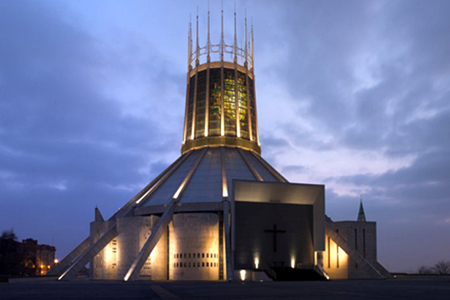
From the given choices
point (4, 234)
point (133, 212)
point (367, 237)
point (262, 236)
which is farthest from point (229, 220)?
point (4, 234)

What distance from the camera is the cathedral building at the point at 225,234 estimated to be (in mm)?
34719

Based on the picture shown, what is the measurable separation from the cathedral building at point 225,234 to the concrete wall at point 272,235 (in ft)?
0.25

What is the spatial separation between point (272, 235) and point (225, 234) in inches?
154

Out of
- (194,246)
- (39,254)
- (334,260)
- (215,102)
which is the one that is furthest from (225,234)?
(39,254)

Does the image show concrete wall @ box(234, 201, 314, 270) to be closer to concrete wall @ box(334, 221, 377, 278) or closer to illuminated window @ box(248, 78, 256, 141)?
concrete wall @ box(334, 221, 377, 278)

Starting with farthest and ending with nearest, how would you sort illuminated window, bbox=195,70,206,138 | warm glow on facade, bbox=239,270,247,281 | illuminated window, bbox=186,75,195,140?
illuminated window, bbox=186,75,195,140 → illuminated window, bbox=195,70,206,138 → warm glow on facade, bbox=239,270,247,281

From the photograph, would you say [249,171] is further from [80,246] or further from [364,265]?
[80,246]

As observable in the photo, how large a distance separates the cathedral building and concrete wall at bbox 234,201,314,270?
7cm

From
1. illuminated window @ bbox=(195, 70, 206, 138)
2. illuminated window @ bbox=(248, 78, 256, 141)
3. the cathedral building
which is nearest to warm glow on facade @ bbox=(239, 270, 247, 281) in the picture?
the cathedral building

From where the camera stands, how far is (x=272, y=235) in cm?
3612

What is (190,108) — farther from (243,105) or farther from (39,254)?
(39,254)

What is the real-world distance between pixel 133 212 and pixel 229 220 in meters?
8.80

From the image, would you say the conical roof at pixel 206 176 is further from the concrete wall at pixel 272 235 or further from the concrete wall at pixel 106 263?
the concrete wall at pixel 106 263

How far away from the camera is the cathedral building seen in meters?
34.7
